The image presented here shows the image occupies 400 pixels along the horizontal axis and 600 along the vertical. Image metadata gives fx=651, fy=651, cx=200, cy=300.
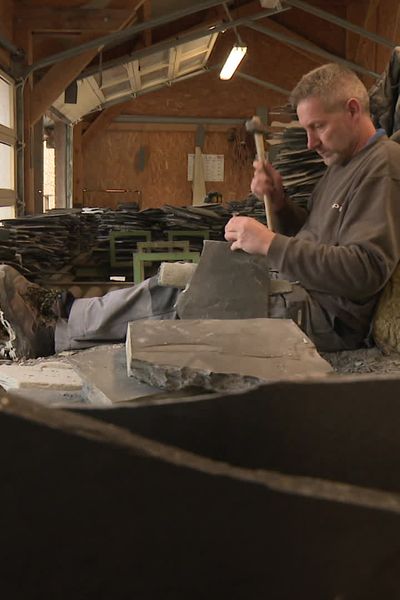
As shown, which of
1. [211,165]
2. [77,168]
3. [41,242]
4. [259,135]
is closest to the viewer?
[259,135]

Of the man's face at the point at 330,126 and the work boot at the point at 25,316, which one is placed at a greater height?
the man's face at the point at 330,126

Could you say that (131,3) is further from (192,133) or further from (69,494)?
(69,494)

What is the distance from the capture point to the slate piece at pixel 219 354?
1.53m

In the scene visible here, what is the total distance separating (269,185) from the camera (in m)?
3.07

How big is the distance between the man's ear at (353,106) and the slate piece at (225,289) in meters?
0.70

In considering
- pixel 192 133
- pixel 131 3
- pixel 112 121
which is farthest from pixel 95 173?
pixel 131 3

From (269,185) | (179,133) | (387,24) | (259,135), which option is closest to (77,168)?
(179,133)

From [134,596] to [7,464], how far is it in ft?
0.54

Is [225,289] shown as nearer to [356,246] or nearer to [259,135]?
[356,246]

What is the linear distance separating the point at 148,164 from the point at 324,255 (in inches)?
340

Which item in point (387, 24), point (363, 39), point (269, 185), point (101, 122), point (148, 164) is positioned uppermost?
point (363, 39)

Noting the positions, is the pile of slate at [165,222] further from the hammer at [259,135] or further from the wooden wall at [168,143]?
the wooden wall at [168,143]

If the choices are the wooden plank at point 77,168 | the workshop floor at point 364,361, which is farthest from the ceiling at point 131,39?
the workshop floor at point 364,361

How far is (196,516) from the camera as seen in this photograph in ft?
1.85
